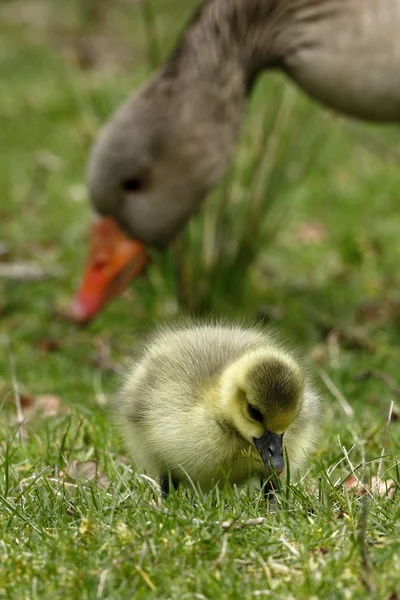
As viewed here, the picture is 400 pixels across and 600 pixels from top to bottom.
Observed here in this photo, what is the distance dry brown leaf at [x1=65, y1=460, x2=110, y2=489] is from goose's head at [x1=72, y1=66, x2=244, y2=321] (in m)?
2.53

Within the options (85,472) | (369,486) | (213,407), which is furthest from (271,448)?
(85,472)

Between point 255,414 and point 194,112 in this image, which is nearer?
point 255,414

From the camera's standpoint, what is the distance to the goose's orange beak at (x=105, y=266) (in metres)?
6.20

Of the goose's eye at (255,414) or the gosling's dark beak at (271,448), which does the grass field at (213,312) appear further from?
the goose's eye at (255,414)

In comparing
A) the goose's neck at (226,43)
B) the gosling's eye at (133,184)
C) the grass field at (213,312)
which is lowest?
the grass field at (213,312)

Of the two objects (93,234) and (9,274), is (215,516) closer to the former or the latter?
(93,234)

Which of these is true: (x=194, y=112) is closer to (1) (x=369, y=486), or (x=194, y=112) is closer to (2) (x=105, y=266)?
(2) (x=105, y=266)

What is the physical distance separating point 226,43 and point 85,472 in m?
3.18

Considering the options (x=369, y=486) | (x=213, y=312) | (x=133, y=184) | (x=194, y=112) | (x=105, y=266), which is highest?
(x=194, y=112)

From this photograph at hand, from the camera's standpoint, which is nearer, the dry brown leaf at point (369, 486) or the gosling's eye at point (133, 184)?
the dry brown leaf at point (369, 486)

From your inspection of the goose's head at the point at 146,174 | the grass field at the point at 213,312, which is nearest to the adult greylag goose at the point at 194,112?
the goose's head at the point at 146,174

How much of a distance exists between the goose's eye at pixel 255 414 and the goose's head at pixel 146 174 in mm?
3144

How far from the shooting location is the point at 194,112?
5.97 metres

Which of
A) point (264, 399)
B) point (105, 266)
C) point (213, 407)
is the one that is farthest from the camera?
point (105, 266)
